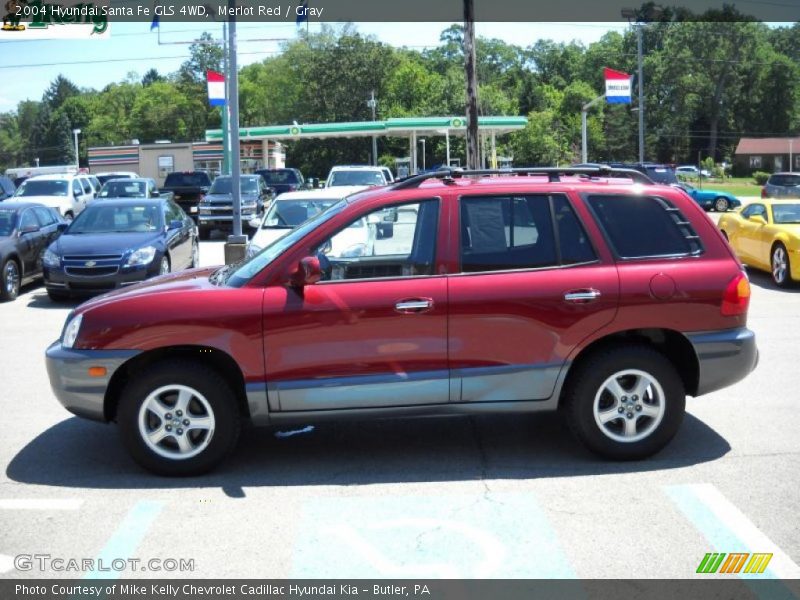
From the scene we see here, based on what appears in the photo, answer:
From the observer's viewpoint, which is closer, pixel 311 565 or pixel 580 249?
pixel 311 565

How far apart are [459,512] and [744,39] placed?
368 ft

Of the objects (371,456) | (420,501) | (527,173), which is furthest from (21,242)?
(420,501)

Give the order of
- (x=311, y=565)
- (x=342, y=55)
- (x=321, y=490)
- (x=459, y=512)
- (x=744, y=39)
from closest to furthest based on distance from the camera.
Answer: (x=311, y=565) → (x=459, y=512) → (x=321, y=490) → (x=342, y=55) → (x=744, y=39)

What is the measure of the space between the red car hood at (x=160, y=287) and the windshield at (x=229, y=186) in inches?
810

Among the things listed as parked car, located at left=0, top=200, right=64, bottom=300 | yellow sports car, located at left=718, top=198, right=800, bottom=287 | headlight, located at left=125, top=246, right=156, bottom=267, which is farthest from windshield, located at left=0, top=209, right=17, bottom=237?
yellow sports car, located at left=718, top=198, right=800, bottom=287

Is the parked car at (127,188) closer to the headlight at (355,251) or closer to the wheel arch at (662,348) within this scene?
the headlight at (355,251)

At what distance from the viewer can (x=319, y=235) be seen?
5762 millimetres

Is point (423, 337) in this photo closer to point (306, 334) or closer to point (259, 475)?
point (306, 334)

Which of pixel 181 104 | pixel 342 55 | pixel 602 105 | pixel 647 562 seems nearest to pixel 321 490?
pixel 647 562

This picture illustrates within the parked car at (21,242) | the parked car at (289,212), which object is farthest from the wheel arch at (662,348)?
the parked car at (21,242)

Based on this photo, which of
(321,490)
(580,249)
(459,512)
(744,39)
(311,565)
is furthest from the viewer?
(744,39)

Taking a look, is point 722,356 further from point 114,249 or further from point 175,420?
point 114,249

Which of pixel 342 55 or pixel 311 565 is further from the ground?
pixel 342 55

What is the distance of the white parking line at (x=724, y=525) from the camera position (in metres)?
4.36
